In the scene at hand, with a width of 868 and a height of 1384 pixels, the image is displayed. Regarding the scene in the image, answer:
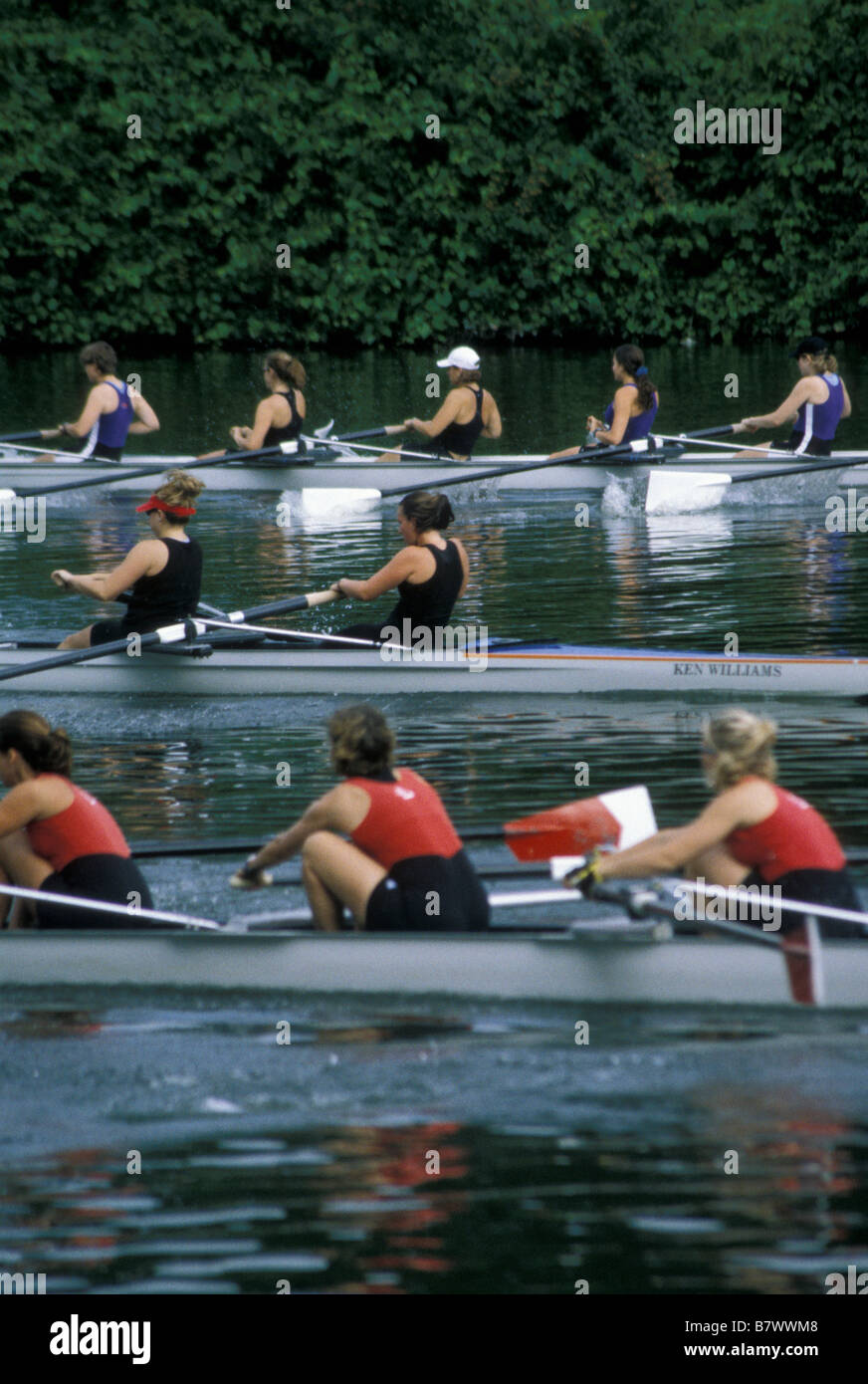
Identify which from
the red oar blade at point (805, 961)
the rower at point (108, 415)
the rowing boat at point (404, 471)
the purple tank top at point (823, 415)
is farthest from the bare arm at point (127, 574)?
the purple tank top at point (823, 415)

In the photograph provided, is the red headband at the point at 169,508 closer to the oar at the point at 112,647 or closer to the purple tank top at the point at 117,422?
the oar at the point at 112,647

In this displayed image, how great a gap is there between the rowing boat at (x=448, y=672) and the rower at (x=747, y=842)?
441 cm

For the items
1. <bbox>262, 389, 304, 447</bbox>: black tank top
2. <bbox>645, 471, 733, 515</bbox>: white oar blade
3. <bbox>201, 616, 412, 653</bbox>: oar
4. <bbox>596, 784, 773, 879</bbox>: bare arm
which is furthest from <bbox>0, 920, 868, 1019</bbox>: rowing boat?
<bbox>262, 389, 304, 447</bbox>: black tank top

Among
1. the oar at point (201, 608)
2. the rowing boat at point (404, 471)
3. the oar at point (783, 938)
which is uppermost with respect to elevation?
the rowing boat at point (404, 471)

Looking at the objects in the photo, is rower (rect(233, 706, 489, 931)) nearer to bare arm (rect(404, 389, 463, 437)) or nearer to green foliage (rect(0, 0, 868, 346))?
bare arm (rect(404, 389, 463, 437))

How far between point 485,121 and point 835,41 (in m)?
6.71

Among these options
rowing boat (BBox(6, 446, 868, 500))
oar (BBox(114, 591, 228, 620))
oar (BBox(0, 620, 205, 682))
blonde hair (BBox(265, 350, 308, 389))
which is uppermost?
blonde hair (BBox(265, 350, 308, 389))

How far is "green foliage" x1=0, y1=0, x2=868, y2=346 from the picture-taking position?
35594mm

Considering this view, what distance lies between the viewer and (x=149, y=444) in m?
23.2

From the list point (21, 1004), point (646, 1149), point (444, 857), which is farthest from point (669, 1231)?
point (21, 1004)

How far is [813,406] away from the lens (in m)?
17.6

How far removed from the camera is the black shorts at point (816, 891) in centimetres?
693

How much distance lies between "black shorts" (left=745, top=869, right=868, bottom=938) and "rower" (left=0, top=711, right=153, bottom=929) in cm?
247

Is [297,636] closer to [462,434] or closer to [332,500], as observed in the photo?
[332,500]
